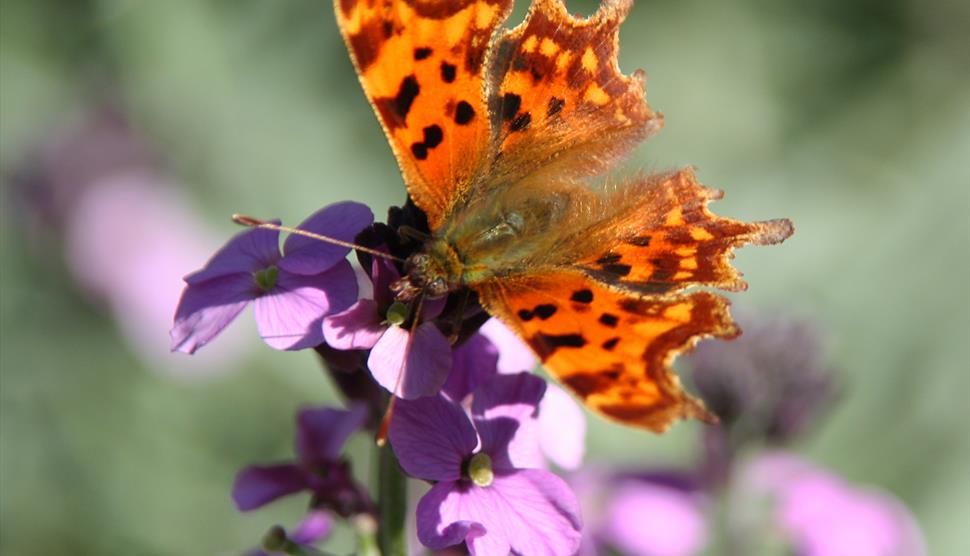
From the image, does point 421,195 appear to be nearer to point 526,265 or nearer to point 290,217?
point 526,265

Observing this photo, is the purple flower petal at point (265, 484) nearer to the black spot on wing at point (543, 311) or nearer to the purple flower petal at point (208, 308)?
the purple flower petal at point (208, 308)

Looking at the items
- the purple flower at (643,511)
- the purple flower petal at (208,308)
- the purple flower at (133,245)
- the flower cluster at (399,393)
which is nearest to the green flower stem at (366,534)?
the flower cluster at (399,393)

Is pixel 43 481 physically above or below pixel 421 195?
below

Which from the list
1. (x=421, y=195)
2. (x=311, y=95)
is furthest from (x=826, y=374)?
(x=311, y=95)

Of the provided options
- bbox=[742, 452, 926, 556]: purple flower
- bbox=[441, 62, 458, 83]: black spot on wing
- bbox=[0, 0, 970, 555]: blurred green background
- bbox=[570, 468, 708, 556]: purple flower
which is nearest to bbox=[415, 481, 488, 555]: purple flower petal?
bbox=[441, 62, 458, 83]: black spot on wing

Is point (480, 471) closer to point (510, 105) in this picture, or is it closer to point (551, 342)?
point (551, 342)

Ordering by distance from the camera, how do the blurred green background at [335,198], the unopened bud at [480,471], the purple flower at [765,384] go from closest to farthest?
the unopened bud at [480,471] < the purple flower at [765,384] < the blurred green background at [335,198]

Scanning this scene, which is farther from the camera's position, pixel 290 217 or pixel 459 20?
pixel 290 217
